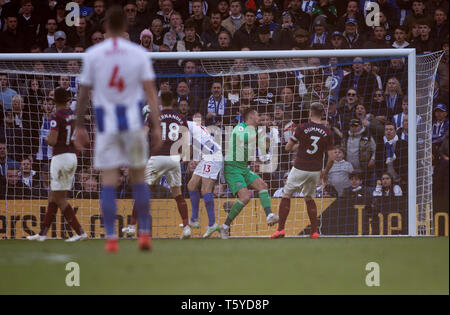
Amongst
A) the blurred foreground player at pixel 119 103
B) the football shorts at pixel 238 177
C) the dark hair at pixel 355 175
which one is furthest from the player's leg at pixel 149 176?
the blurred foreground player at pixel 119 103

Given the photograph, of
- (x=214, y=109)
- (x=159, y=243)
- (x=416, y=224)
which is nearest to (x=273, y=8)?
(x=214, y=109)

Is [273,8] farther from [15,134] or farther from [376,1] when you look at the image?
[15,134]

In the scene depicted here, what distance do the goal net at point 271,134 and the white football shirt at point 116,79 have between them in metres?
6.40

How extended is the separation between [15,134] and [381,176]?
20.2ft

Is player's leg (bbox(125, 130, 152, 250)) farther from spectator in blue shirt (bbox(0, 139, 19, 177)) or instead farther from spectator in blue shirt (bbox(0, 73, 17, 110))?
spectator in blue shirt (bbox(0, 73, 17, 110))

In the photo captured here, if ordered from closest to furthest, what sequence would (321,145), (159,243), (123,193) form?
(159,243) → (321,145) → (123,193)

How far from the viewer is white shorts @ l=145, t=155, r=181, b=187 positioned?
1159 centimetres

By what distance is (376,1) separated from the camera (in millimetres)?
15016

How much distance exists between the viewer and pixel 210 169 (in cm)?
1233

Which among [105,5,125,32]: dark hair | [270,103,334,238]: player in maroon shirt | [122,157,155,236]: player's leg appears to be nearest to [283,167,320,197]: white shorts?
[270,103,334,238]: player in maroon shirt

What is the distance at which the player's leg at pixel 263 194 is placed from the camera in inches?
473

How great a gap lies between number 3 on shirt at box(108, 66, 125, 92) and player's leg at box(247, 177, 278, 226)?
20.3ft

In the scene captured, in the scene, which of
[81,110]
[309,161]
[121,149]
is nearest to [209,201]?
[309,161]

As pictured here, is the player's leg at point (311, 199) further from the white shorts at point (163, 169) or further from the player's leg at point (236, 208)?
the white shorts at point (163, 169)
